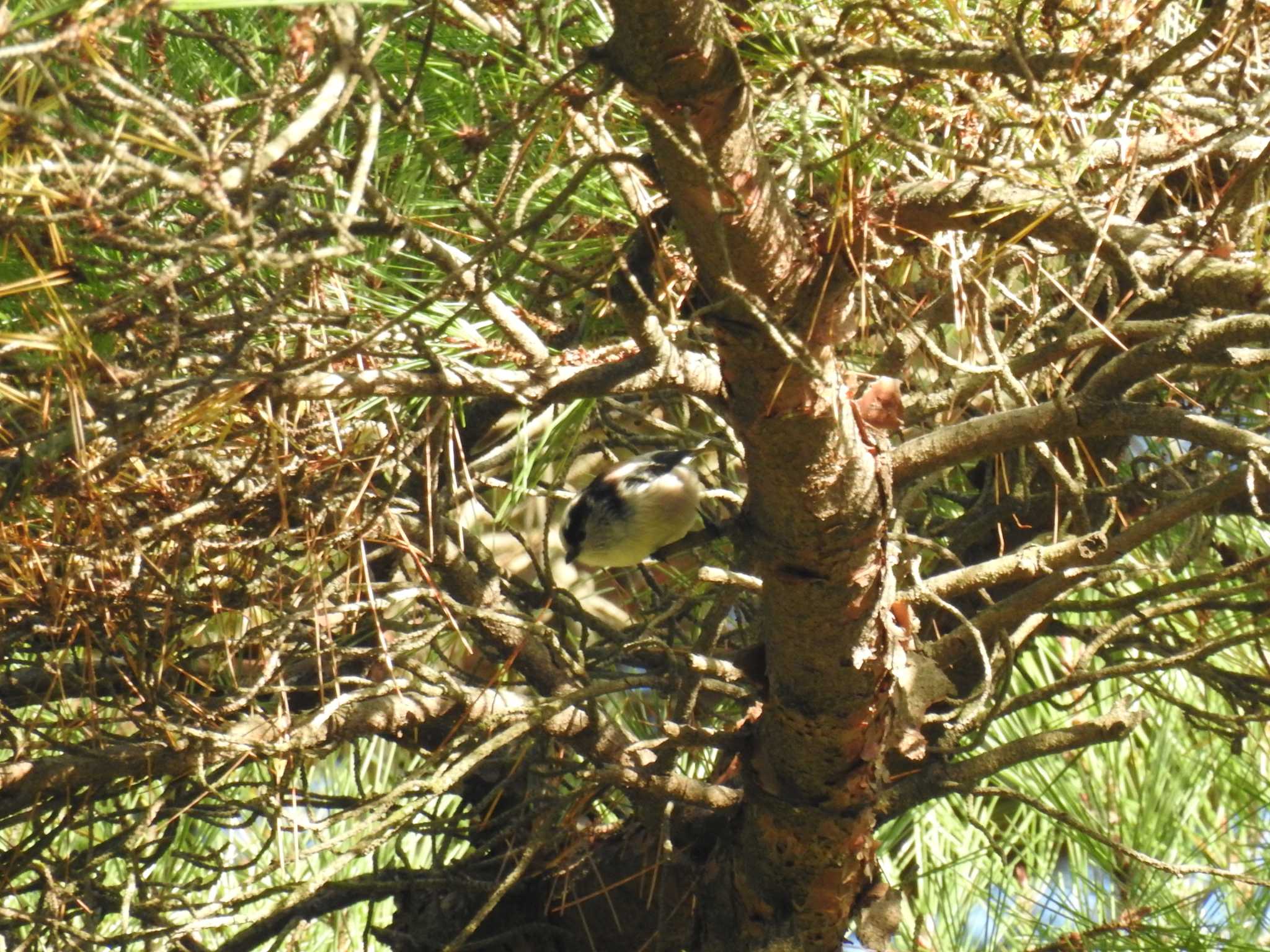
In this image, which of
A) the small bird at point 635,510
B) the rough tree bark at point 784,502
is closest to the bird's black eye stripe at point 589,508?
the small bird at point 635,510

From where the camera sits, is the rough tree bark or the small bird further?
the small bird

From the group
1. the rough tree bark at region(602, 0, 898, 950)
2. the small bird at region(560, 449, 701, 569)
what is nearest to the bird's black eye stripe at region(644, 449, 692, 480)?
the small bird at region(560, 449, 701, 569)

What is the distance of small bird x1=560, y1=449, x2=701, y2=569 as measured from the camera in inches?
89.0

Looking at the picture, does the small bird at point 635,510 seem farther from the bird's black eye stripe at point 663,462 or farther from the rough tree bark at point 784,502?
the rough tree bark at point 784,502

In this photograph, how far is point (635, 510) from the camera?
228 centimetres

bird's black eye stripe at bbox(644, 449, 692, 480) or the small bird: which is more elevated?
bird's black eye stripe at bbox(644, 449, 692, 480)

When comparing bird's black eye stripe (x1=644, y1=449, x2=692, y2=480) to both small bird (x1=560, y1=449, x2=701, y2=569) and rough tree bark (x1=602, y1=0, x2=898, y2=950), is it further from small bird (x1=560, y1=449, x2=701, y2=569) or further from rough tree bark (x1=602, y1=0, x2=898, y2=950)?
rough tree bark (x1=602, y1=0, x2=898, y2=950)

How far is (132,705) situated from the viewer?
1.63 metres

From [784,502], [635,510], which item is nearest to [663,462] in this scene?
[635,510]

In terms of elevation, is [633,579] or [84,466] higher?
[633,579]

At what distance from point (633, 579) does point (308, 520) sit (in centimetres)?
157

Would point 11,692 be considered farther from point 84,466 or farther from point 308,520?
point 84,466

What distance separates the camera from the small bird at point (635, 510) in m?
2.26

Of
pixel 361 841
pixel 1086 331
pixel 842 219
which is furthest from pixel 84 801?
pixel 1086 331
